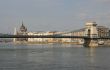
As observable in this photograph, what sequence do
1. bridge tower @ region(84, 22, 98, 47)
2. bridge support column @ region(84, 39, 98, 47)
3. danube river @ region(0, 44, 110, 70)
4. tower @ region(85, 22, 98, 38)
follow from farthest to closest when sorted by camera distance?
tower @ region(85, 22, 98, 38) → bridge tower @ region(84, 22, 98, 47) → bridge support column @ region(84, 39, 98, 47) → danube river @ region(0, 44, 110, 70)

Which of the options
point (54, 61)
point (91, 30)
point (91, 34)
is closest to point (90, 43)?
point (91, 34)

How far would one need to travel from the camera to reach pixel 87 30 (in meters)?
128

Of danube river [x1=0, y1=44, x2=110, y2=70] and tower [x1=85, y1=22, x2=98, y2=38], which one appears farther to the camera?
tower [x1=85, y1=22, x2=98, y2=38]

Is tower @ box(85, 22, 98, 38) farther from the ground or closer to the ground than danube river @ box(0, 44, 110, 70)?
farther from the ground

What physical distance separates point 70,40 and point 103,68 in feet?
439

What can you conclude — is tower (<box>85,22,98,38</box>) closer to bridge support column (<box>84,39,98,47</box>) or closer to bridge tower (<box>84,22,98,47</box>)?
bridge tower (<box>84,22,98,47</box>)

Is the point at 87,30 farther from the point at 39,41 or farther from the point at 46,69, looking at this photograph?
the point at 46,69

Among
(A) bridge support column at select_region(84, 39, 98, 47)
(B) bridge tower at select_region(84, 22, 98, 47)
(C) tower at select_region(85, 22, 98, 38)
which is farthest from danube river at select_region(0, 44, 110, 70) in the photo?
(C) tower at select_region(85, 22, 98, 38)

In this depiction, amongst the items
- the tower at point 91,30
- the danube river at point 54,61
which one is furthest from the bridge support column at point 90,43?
the danube river at point 54,61

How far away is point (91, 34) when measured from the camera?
4870 inches

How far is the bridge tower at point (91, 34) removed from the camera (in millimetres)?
112975

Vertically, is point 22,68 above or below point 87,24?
below

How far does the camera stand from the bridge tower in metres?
113

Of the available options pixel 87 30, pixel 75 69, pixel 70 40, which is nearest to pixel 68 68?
pixel 75 69
